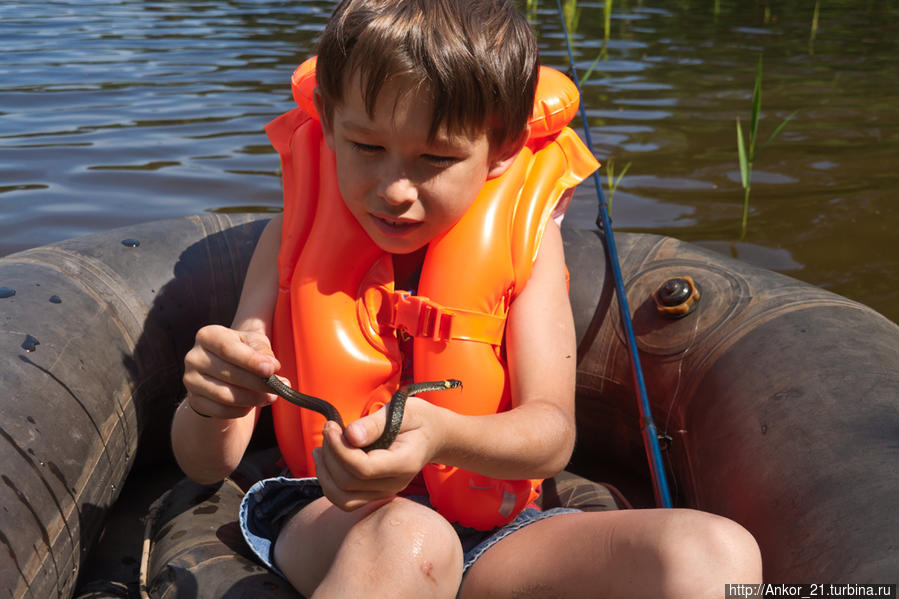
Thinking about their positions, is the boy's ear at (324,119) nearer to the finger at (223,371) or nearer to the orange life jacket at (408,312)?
the orange life jacket at (408,312)

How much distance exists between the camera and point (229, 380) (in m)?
1.77

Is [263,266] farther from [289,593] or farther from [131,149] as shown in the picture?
[131,149]

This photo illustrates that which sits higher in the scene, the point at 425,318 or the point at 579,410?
the point at 425,318

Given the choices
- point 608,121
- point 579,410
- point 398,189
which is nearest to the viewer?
point 398,189

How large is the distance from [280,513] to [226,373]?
1.50 ft

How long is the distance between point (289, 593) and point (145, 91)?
17.5 ft

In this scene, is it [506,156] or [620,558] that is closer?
[620,558]

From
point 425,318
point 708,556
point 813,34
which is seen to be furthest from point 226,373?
point 813,34

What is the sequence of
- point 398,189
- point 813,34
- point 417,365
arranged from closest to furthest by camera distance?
1. point 398,189
2. point 417,365
3. point 813,34

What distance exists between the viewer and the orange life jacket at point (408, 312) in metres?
2.00

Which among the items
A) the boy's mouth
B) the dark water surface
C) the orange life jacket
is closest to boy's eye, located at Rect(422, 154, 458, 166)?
the boy's mouth

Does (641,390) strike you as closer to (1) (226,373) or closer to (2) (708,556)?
(2) (708,556)

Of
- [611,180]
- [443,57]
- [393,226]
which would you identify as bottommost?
[611,180]

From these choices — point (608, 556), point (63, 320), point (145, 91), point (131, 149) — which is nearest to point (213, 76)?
point (145, 91)
